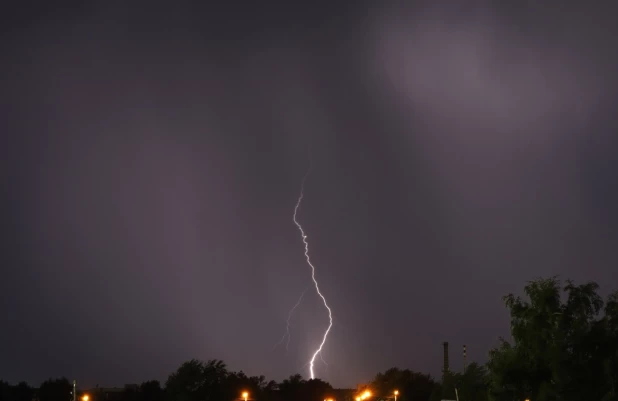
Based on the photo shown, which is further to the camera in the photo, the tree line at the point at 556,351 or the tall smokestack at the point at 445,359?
the tall smokestack at the point at 445,359

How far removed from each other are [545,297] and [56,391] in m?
90.7

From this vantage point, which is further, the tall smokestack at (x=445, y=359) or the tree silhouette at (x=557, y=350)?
the tall smokestack at (x=445, y=359)

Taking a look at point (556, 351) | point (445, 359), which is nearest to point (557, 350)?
point (556, 351)

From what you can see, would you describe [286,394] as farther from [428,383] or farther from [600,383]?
[600,383]

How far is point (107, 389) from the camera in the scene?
145000 millimetres

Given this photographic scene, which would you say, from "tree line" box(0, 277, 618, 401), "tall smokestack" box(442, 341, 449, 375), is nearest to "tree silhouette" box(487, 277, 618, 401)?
"tree line" box(0, 277, 618, 401)

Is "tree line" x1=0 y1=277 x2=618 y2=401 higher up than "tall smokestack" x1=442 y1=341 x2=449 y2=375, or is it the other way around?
"tall smokestack" x1=442 y1=341 x2=449 y2=375

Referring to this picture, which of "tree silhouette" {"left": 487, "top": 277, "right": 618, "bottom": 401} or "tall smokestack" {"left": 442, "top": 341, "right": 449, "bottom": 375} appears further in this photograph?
"tall smokestack" {"left": 442, "top": 341, "right": 449, "bottom": 375}

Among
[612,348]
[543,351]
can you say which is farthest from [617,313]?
[543,351]

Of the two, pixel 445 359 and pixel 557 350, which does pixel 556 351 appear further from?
pixel 445 359

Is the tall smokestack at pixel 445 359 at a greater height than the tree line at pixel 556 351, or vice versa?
the tall smokestack at pixel 445 359

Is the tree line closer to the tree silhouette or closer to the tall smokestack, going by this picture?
the tree silhouette

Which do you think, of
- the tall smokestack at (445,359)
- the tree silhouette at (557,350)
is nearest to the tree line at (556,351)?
the tree silhouette at (557,350)

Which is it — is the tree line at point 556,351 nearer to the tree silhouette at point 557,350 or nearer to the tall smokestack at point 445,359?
the tree silhouette at point 557,350
